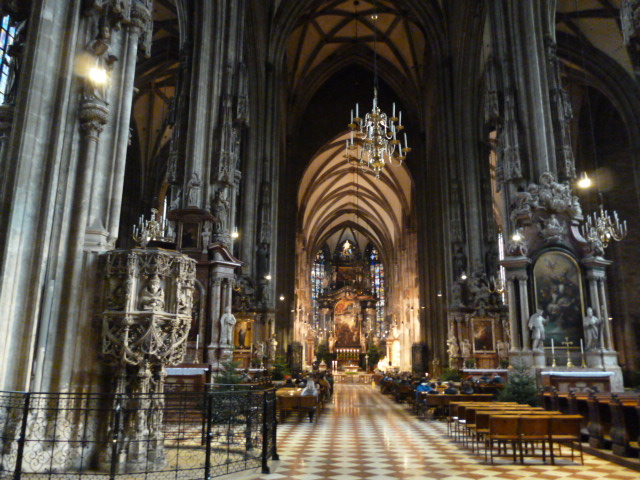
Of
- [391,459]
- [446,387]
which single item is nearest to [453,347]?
[446,387]

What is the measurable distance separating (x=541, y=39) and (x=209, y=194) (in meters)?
12.8

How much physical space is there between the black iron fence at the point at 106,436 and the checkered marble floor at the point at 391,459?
0.93 metres

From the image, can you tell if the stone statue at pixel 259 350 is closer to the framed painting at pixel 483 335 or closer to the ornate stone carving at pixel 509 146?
the framed painting at pixel 483 335

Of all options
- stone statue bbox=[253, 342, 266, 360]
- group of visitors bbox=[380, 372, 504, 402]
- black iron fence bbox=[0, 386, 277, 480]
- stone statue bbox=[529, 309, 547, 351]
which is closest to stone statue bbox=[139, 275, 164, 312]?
black iron fence bbox=[0, 386, 277, 480]

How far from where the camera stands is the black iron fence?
588 cm

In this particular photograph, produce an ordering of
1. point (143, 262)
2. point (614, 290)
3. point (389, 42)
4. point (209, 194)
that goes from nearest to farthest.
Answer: point (143, 262), point (209, 194), point (614, 290), point (389, 42)

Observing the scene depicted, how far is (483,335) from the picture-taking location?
23109mm

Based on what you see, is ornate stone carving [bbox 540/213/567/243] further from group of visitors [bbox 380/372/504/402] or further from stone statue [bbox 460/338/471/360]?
stone statue [bbox 460/338/471/360]

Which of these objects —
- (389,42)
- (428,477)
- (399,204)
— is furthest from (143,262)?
(399,204)

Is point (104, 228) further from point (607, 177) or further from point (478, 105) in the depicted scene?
point (607, 177)

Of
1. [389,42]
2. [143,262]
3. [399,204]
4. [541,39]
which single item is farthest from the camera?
[399,204]

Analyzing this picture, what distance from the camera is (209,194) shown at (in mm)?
16531

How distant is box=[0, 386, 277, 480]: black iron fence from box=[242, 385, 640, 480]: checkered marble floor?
Answer: 0.93m

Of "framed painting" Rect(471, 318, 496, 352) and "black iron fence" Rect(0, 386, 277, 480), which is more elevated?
"framed painting" Rect(471, 318, 496, 352)
